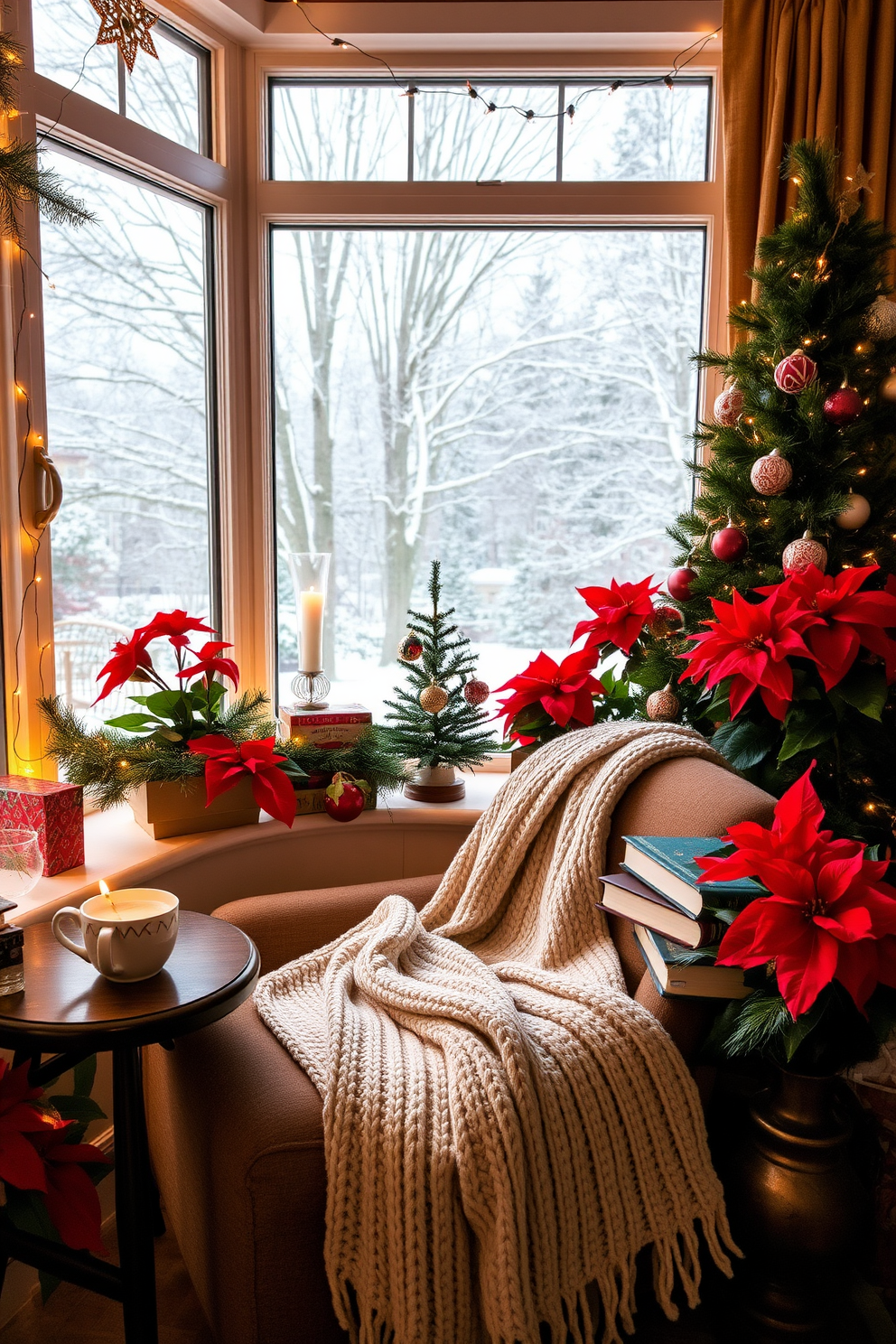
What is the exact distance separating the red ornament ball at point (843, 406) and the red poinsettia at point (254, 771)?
113 cm

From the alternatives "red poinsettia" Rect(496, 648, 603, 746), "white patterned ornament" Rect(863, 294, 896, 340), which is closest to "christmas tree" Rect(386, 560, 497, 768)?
"red poinsettia" Rect(496, 648, 603, 746)

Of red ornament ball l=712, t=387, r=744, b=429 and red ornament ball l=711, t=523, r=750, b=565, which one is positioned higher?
red ornament ball l=712, t=387, r=744, b=429

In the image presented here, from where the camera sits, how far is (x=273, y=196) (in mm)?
2334

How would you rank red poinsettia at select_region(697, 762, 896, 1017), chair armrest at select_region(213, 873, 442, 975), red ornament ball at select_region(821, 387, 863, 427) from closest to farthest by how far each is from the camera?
red poinsettia at select_region(697, 762, 896, 1017), red ornament ball at select_region(821, 387, 863, 427), chair armrest at select_region(213, 873, 442, 975)

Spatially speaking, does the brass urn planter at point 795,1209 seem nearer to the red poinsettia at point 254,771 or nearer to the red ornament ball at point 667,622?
the red ornament ball at point 667,622

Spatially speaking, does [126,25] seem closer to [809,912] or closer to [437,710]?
[437,710]

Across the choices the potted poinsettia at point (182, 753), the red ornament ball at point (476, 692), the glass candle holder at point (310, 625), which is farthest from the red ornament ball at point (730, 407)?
the potted poinsettia at point (182, 753)

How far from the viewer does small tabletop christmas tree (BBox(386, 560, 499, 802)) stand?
7.10 feet

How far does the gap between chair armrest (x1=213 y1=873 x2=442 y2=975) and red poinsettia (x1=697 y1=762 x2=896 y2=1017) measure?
81cm

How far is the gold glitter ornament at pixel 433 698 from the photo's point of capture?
2137mm

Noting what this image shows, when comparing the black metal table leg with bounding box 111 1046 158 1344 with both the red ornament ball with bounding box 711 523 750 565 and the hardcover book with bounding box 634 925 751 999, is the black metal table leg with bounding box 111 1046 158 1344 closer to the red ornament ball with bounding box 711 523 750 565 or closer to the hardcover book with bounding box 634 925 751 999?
the hardcover book with bounding box 634 925 751 999

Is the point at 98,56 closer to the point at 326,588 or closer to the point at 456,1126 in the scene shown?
the point at 326,588

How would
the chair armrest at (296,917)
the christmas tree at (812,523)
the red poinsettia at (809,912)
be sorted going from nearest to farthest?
1. the red poinsettia at (809,912)
2. the christmas tree at (812,523)
3. the chair armrest at (296,917)

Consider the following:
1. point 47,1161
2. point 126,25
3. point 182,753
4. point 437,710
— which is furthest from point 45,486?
point 47,1161
